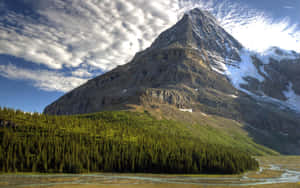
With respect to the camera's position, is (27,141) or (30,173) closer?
(30,173)

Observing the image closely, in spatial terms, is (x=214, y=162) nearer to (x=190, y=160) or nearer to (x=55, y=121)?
(x=190, y=160)

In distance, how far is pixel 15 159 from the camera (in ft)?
259

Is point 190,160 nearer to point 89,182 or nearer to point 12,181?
point 89,182

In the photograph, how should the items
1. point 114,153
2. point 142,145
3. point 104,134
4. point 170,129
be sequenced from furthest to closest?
point 170,129 < point 104,134 < point 142,145 < point 114,153

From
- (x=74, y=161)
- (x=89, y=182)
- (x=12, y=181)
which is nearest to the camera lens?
(x=12, y=181)

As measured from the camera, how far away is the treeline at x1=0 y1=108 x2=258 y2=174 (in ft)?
273

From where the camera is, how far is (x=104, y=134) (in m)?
118

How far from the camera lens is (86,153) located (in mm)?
92188

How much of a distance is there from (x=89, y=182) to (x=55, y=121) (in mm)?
61495

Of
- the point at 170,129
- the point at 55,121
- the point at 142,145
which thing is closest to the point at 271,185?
the point at 142,145

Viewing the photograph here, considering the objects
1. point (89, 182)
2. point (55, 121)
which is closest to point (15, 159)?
point (89, 182)

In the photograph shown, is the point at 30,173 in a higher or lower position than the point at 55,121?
lower

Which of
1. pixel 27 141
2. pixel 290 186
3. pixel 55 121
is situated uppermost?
pixel 55 121

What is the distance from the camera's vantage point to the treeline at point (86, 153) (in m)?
83.2
